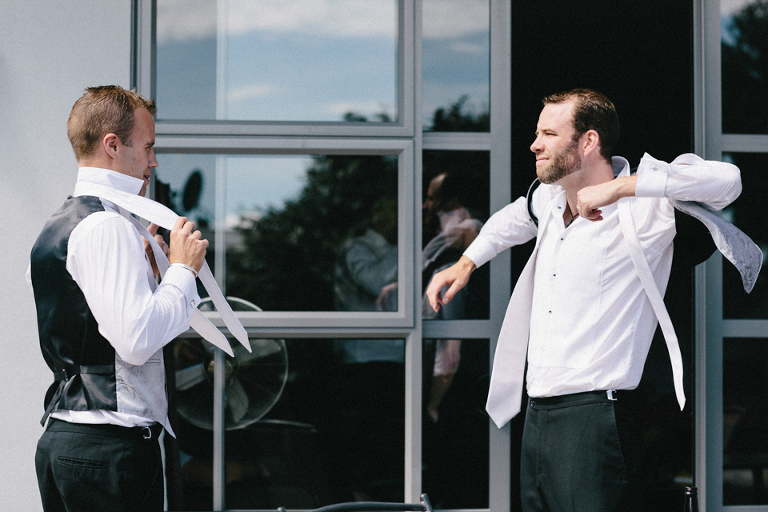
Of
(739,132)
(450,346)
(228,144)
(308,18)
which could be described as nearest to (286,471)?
(450,346)

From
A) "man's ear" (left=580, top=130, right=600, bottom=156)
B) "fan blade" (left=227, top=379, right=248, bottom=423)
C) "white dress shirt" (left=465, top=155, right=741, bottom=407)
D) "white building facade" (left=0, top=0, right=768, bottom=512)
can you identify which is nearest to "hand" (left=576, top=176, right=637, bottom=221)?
"white dress shirt" (left=465, top=155, right=741, bottom=407)

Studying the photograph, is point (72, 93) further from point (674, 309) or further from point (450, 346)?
point (674, 309)

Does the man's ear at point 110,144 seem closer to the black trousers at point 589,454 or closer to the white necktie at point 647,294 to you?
the white necktie at point 647,294

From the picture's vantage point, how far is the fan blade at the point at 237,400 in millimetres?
2965

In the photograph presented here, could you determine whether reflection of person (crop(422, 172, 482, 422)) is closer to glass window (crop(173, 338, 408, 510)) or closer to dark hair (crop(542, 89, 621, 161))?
glass window (crop(173, 338, 408, 510))

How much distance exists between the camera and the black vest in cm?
172

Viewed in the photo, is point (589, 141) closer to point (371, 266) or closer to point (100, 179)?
point (371, 266)

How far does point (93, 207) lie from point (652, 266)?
5.72ft

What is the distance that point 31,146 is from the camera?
111 inches

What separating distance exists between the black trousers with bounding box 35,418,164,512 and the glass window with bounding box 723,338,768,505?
8.38ft

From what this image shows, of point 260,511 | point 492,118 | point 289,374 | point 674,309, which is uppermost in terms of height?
point 492,118

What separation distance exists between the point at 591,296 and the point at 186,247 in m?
1.33

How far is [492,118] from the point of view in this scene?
9.77ft

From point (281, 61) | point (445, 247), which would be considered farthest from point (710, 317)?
point (281, 61)
